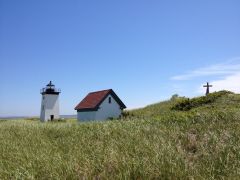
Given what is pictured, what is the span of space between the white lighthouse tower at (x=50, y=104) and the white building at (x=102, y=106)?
13.5 m

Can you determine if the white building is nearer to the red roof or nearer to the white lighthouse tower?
the red roof

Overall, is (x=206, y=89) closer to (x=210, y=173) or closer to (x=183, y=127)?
(x=183, y=127)

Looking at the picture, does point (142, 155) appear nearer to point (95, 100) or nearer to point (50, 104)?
point (95, 100)

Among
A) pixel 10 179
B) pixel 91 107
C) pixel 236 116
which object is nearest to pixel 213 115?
pixel 236 116

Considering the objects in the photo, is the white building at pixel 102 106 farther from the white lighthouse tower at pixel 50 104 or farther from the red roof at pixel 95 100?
the white lighthouse tower at pixel 50 104

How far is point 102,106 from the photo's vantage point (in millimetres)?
42219

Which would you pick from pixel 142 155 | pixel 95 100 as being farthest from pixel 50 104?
pixel 142 155

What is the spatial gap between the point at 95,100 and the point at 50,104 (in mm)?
16505

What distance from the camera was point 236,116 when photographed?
1177 cm

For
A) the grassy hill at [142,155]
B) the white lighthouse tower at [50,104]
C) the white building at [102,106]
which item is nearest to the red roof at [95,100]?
the white building at [102,106]

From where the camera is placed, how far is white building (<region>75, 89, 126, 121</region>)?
4184 cm

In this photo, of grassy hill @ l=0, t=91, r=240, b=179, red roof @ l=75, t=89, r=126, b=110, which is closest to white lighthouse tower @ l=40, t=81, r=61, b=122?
red roof @ l=75, t=89, r=126, b=110

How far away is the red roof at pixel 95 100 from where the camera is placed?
4203cm

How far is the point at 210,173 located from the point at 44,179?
3.38 m
